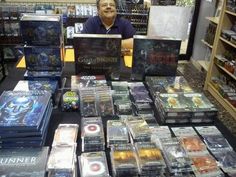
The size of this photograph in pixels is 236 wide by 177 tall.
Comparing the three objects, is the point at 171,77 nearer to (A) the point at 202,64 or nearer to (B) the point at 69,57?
(B) the point at 69,57

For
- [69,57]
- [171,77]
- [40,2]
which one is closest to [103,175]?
[171,77]

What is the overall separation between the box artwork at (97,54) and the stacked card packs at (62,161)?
0.80 metres

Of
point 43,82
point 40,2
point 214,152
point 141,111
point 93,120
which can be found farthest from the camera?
point 40,2

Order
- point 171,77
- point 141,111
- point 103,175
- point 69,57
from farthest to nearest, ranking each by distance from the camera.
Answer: point 69,57 < point 171,77 < point 141,111 < point 103,175

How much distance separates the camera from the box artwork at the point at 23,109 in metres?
1.21

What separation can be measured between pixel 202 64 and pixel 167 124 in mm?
3607

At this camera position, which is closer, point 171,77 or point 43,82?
point 43,82

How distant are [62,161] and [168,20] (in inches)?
164

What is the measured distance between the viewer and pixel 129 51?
2.56m

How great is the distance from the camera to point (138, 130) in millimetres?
1346

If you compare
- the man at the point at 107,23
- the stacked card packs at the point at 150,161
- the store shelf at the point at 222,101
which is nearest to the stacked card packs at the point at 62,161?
the stacked card packs at the point at 150,161

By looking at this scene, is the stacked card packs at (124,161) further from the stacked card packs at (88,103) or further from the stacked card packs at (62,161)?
the stacked card packs at (88,103)

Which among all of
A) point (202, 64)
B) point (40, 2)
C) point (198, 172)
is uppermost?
point (40, 2)

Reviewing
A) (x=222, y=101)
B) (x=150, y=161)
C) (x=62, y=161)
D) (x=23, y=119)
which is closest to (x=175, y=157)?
(x=150, y=161)
